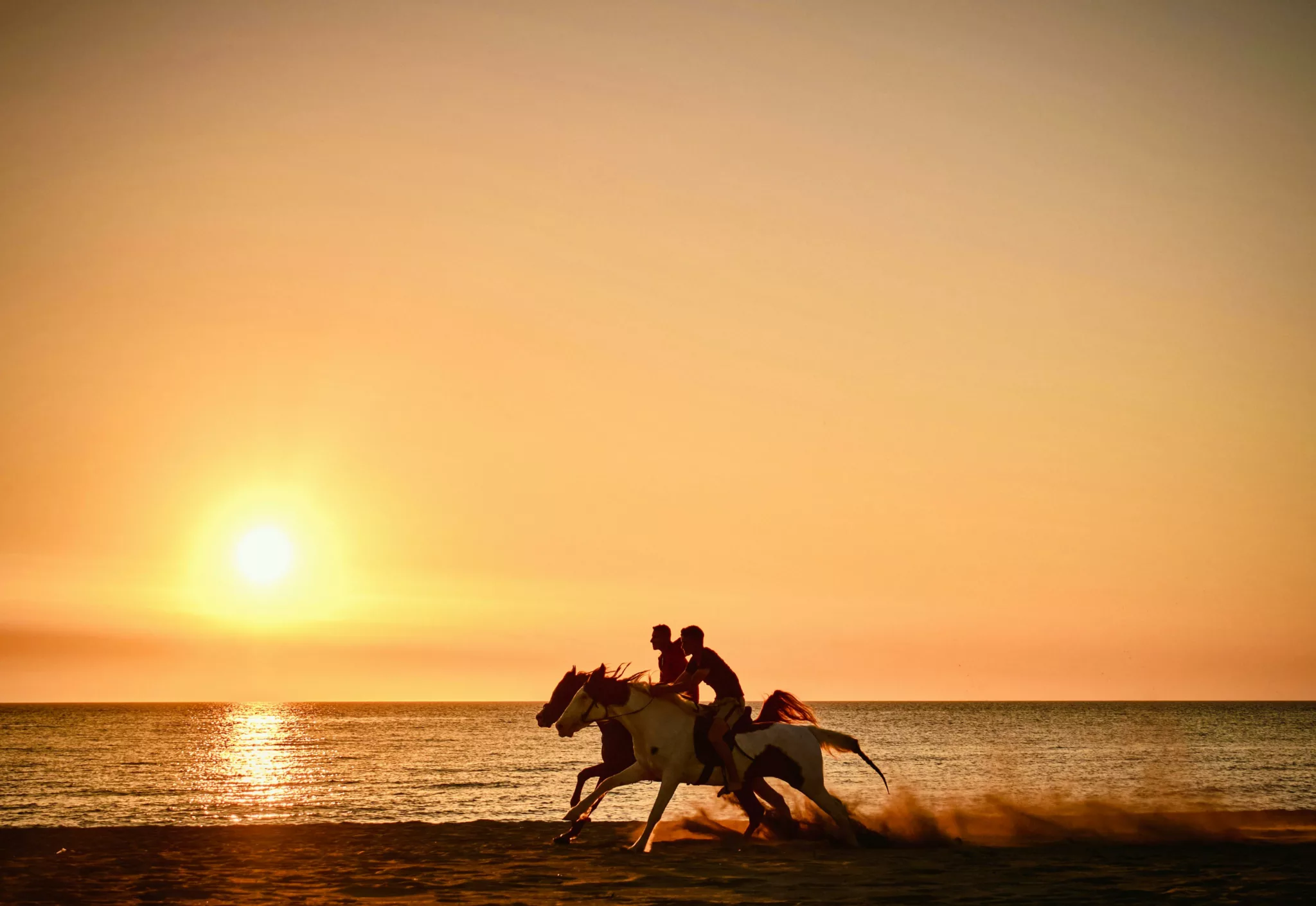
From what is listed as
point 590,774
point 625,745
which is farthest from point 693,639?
point 590,774

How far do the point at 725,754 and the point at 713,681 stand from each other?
103cm

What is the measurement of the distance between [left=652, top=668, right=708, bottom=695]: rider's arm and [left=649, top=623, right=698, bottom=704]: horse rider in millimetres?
612

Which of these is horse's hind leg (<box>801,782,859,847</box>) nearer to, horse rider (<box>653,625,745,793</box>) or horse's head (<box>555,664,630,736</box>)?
horse rider (<box>653,625,745,793</box>)

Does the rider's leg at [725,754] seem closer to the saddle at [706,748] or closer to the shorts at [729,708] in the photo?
the saddle at [706,748]

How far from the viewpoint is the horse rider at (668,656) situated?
15617mm

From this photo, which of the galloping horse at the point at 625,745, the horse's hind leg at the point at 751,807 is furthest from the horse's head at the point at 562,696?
the horse's hind leg at the point at 751,807

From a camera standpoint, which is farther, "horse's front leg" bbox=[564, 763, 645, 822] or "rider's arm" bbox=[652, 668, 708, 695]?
"rider's arm" bbox=[652, 668, 708, 695]

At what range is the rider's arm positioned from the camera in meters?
14.7

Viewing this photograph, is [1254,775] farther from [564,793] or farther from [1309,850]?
[1309,850]

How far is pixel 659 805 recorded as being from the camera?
14.0m

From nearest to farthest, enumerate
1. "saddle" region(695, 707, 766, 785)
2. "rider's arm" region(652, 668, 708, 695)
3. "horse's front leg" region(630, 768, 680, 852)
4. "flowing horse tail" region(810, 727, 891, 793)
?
"horse's front leg" region(630, 768, 680, 852), "saddle" region(695, 707, 766, 785), "rider's arm" region(652, 668, 708, 695), "flowing horse tail" region(810, 727, 891, 793)

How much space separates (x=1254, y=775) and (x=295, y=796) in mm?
37039

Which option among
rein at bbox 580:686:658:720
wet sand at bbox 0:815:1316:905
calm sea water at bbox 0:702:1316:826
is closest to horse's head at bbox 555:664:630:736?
rein at bbox 580:686:658:720

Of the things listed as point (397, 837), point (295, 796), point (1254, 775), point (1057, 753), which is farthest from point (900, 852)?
point (1057, 753)
